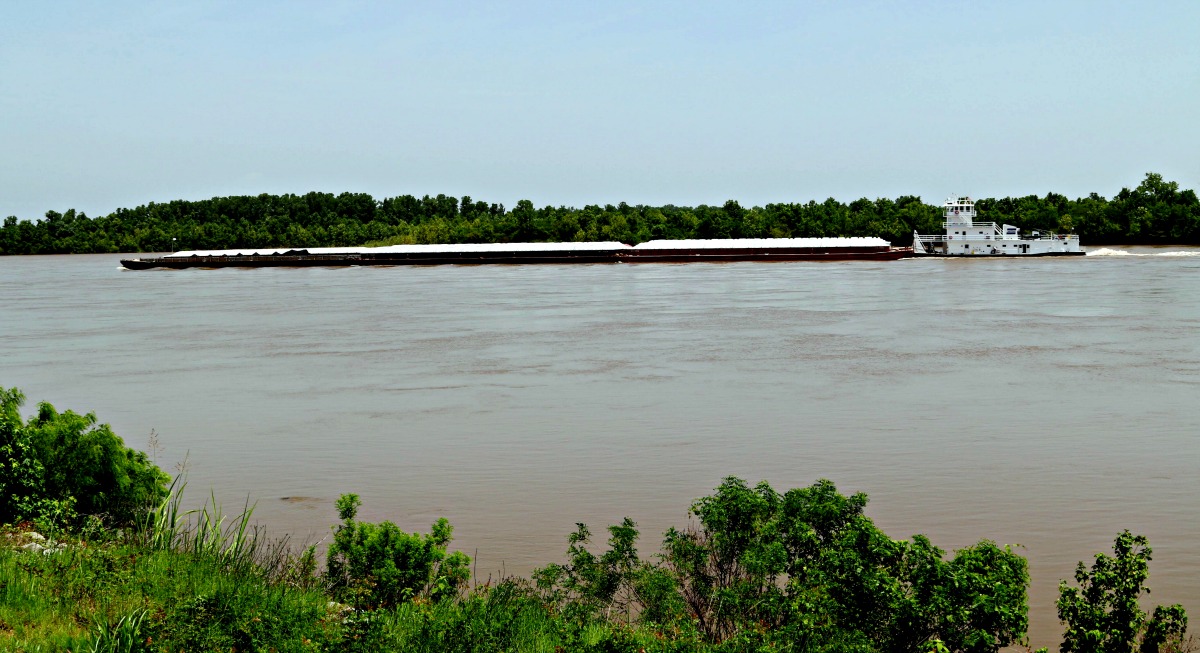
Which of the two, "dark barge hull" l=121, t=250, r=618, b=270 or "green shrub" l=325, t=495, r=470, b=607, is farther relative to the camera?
"dark barge hull" l=121, t=250, r=618, b=270

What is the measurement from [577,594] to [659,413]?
10.2 m

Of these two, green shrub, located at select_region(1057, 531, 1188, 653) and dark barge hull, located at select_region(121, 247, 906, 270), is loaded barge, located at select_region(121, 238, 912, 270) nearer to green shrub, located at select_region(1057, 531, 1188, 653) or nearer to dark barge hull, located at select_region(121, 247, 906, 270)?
dark barge hull, located at select_region(121, 247, 906, 270)

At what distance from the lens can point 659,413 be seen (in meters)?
18.8

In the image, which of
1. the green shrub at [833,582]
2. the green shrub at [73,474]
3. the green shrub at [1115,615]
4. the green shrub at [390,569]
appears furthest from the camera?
the green shrub at [73,474]

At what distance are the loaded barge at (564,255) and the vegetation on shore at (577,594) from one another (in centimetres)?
10385

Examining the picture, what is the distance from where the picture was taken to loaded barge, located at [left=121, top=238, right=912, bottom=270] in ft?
366

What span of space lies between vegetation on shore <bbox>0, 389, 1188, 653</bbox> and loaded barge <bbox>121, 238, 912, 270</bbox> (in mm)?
103849

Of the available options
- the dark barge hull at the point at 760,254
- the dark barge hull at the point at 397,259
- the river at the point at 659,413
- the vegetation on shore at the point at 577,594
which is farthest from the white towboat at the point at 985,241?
the vegetation on shore at the point at 577,594

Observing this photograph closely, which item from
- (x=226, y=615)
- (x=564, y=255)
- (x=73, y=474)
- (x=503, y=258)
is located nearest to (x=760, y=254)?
(x=564, y=255)

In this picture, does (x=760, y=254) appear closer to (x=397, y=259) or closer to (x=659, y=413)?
(x=397, y=259)

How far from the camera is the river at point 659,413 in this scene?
11758mm

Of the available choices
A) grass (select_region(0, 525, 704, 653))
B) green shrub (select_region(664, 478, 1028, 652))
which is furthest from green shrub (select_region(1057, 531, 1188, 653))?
grass (select_region(0, 525, 704, 653))

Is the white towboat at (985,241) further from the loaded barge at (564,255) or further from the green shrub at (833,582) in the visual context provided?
the green shrub at (833,582)

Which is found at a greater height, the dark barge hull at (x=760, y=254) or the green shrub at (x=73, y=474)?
the dark barge hull at (x=760, y=254)
